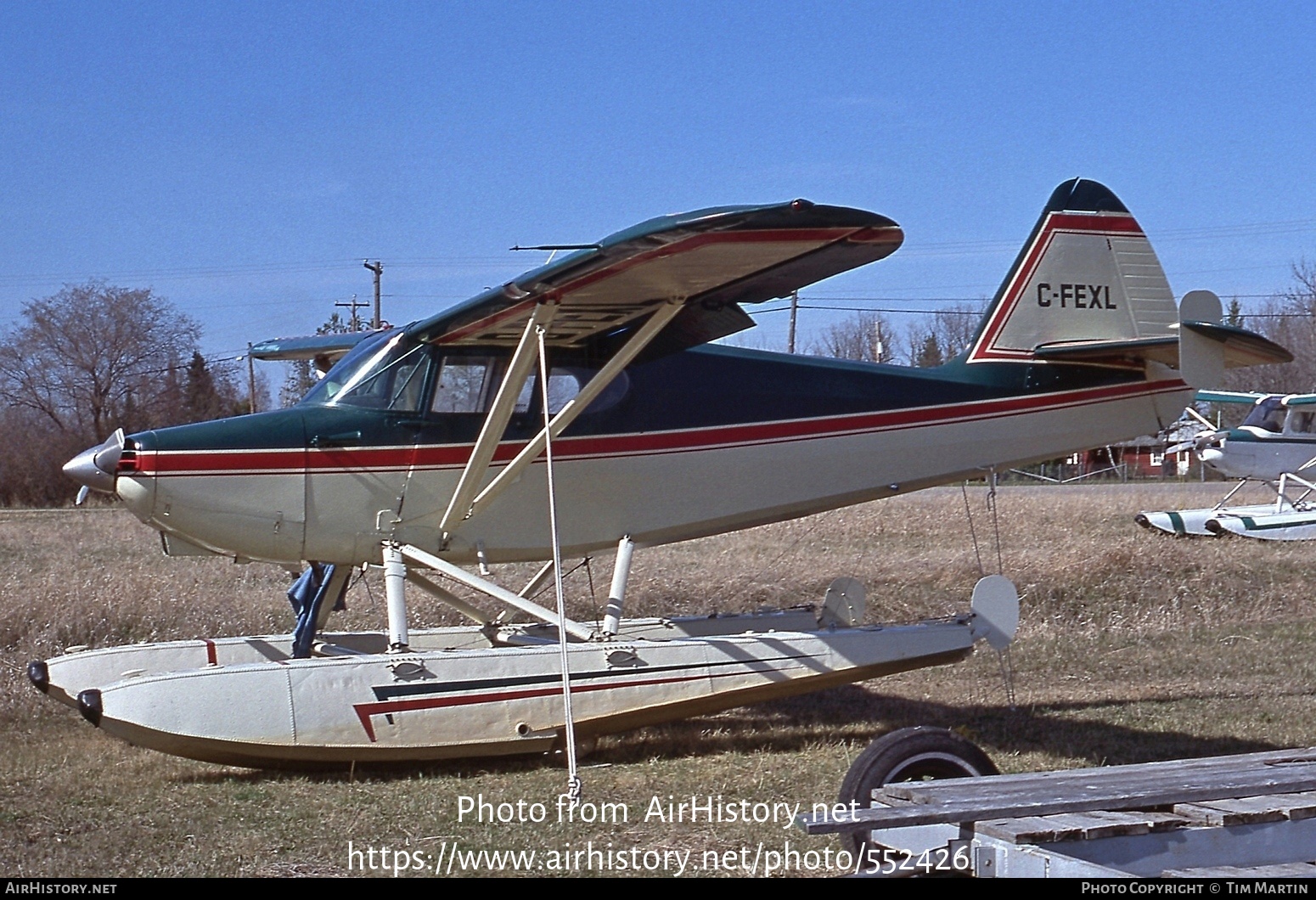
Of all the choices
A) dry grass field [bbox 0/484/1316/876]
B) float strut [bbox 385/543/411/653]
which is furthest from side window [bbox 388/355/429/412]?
dry grass field [bbox 0/484/1316/876]

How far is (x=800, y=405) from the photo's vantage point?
9.30 metres

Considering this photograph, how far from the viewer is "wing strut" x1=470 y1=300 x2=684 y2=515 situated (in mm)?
8008

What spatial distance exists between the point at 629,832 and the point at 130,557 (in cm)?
1446

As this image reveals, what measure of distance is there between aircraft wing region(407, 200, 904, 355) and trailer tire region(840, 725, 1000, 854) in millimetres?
2857

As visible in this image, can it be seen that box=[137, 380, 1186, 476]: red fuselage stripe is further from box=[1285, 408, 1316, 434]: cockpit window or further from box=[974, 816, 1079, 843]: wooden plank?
box=[1285, 408, 1316, 434]: cockpit window

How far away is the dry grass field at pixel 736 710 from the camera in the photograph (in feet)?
19.9

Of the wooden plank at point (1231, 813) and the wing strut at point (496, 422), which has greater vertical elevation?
the wing strut at point (496, 422)

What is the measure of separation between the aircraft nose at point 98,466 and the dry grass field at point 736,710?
1777mm

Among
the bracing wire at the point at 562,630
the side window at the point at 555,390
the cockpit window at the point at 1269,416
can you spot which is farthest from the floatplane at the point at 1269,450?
the bracing wire at the point at 562,630

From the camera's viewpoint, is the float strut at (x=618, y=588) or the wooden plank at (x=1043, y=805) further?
the float strut at (x=618, y=588)

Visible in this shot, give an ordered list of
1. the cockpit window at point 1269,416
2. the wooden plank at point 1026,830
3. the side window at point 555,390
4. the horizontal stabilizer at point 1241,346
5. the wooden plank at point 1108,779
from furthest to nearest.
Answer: the cockpit window at point 1269,416 < the horizontal stabilizer at point 1241,346 < the side window at point 555,390 < the wooden plank at point 1108,779 < the wooden plank at point 1026,830

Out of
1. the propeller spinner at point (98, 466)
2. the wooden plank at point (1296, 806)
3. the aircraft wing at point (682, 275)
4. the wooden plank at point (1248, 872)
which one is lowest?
the wooden plank at point (1248, 872)

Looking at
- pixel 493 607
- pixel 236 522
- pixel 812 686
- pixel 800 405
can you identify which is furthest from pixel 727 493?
pixel 493 607

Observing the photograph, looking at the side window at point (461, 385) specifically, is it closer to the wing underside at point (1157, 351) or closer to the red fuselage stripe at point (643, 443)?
the red fuselage stripe at point (643, 443)
